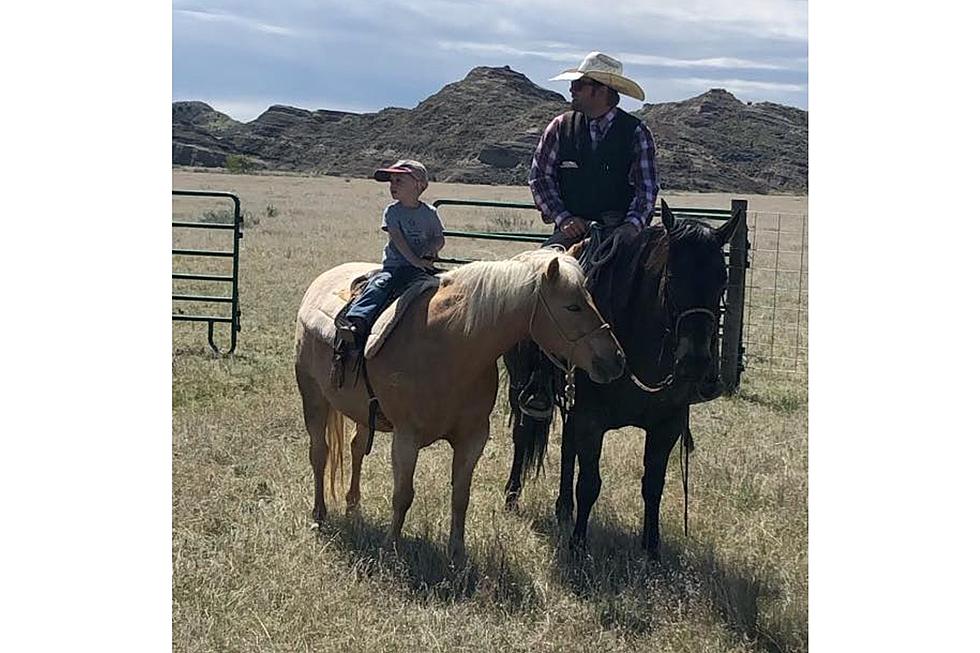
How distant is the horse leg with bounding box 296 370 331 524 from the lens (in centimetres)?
546

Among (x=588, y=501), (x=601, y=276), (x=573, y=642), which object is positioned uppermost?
(x=601, y=276)

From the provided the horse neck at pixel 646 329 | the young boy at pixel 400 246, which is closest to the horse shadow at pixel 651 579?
the horse neck at pixel 646 329

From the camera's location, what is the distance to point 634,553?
5.09m

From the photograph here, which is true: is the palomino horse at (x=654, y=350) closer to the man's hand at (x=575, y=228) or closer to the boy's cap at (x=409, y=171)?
the man's hand at (x=575, y=228)

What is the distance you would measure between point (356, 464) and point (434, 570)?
1.13 m

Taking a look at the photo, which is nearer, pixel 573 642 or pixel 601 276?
pixel 573 642

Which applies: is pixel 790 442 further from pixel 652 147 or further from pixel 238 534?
pixel 238 534

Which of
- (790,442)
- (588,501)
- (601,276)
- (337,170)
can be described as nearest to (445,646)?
(588,501)

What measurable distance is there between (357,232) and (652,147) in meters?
17.7

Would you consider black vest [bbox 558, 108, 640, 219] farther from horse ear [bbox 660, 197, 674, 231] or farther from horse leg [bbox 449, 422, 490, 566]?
horse leg [bbox 449, 422, 490, 566]

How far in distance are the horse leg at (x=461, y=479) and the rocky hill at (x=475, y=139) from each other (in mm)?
15560

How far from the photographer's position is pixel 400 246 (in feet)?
15.6

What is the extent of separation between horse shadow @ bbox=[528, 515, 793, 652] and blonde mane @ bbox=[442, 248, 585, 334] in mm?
1450

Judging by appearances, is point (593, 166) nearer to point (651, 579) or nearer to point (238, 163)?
point (651, 579)
